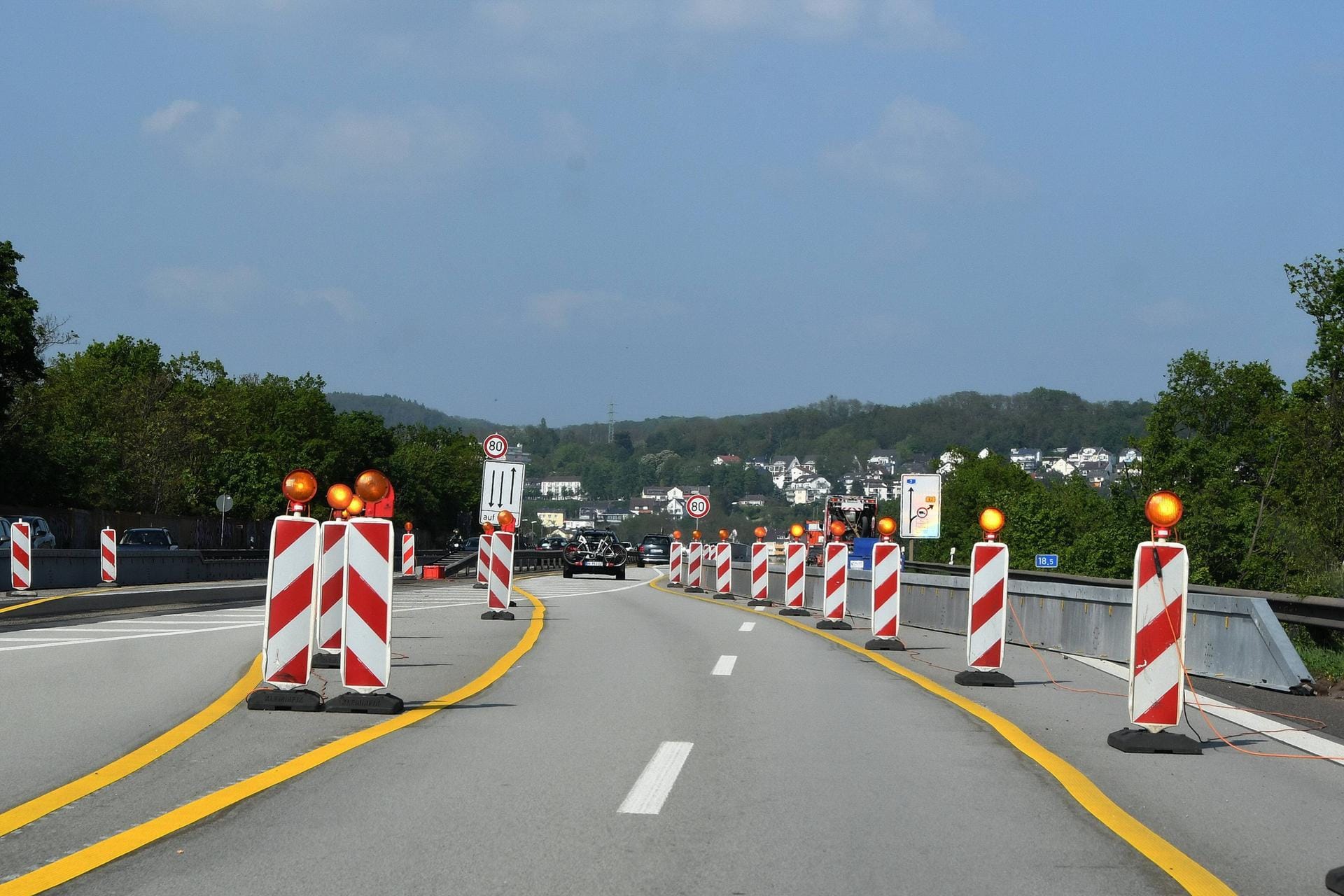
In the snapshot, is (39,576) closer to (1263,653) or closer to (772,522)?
(1263,653)

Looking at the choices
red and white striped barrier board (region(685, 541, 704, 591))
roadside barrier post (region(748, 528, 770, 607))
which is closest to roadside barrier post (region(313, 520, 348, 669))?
roadside barrier post (region(748, 528, 770, 607))

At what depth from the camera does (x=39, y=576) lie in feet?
98.7

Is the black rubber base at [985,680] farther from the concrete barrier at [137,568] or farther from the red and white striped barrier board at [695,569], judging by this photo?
the red and white striped barrier board at [695,569]

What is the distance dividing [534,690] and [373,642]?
1.99 meters

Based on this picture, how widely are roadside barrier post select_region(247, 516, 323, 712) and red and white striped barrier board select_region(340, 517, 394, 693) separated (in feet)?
1.06

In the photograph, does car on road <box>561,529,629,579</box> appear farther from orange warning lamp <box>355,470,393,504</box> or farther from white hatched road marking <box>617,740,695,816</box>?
white hatched road marking <box>617,740,695,816</box>

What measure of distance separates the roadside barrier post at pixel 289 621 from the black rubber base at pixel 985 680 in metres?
5.86

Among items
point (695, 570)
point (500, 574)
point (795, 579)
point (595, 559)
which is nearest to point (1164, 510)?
point (500, 574)

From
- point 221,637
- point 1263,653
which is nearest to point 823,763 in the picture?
point 1263,653

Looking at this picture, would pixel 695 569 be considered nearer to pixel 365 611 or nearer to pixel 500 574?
pixel 500 574

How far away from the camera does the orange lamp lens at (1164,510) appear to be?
9.24 m

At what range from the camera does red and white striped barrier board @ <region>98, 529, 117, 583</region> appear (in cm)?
3188

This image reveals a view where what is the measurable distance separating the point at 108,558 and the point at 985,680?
2431 centimetres

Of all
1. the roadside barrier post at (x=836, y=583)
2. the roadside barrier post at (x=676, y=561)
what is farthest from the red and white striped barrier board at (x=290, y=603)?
the roadside barrier post at (x=676, y=561)
